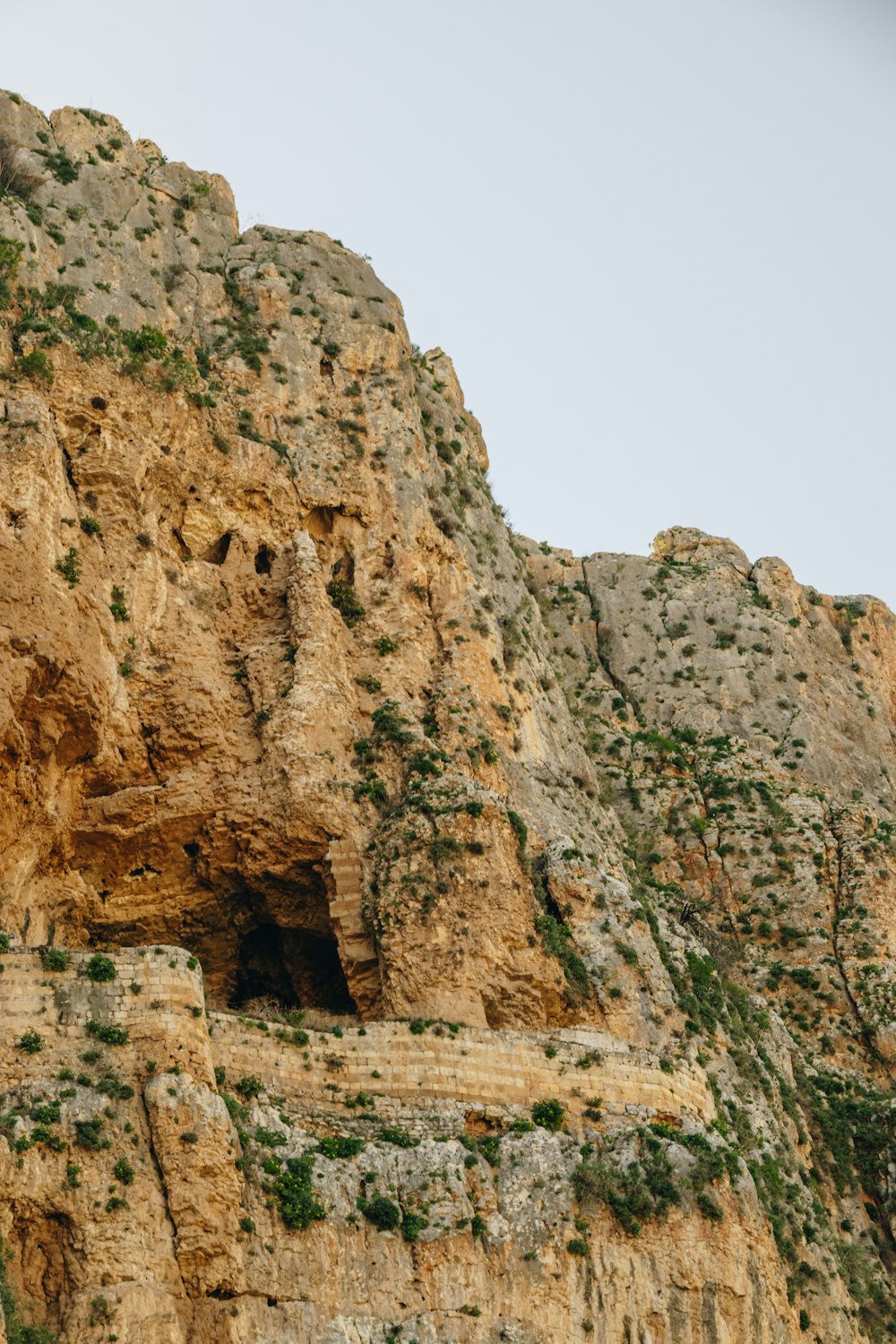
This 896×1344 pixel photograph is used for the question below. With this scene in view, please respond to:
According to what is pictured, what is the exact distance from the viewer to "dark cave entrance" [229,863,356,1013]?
124 ft

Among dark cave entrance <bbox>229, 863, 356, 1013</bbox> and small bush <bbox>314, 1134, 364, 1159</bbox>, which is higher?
dark cave entrance <bbox>229, 863, 356, 1013</bbox>

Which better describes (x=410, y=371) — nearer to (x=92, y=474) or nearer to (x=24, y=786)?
(x=92, y=474)

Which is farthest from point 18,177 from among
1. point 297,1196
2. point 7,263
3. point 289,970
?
point 297,1196

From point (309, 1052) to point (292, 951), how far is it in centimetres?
639

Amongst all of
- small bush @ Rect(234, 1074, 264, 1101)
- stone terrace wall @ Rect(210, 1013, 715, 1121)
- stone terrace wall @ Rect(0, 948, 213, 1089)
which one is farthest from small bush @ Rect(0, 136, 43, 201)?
small bush @ Rect(234, 1074, 264, 1101)

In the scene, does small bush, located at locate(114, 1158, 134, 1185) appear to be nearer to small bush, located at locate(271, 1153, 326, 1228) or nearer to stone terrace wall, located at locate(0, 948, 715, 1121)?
stone terrace wall, located at locate(0, 948, 715, 1121)

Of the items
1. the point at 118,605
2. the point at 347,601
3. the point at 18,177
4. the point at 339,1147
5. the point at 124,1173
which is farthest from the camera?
the point at 18,177

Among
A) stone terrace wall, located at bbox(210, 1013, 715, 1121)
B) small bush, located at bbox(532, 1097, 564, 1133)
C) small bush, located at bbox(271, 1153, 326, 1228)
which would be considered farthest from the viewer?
small bush, located at bbox(532, 1097, 564, 1133)

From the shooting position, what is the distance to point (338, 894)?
36.7 meters

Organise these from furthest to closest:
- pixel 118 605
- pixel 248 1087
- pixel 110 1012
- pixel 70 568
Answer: pixel 118 605
pixel 70 568
pixel 248 1087
pixel 110 1012

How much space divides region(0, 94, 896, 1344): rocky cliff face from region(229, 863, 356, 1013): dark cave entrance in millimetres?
104

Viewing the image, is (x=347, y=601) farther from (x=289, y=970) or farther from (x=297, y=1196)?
(x=297, y=1196)

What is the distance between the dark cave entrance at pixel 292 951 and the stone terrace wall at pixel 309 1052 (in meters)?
3.92

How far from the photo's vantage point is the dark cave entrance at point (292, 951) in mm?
37750
